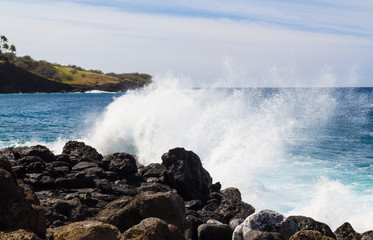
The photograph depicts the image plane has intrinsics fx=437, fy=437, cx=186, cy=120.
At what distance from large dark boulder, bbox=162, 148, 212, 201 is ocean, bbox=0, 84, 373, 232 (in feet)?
8.00

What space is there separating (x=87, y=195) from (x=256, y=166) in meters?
9.95

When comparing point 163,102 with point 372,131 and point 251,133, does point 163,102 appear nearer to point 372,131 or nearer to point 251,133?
point 251,133

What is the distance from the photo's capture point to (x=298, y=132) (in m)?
28.9

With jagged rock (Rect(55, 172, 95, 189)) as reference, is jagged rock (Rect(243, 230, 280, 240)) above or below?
above

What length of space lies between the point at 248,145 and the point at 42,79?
9127cm

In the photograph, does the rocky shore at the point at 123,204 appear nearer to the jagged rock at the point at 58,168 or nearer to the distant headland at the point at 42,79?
the jagged rock at the point at 58,168

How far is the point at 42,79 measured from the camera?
102812 mm

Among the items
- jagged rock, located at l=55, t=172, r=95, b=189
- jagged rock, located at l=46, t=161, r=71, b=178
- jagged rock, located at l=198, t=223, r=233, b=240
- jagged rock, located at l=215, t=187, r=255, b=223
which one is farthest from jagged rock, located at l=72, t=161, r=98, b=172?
jagged rock, located at l=198, t=223, r=233, b=240

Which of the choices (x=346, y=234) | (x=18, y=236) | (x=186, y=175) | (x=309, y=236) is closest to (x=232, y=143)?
(x=186, y=175)

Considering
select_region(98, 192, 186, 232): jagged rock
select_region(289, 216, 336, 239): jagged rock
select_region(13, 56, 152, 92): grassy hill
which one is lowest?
select_region(98, 192, 186, 232): jagged rock

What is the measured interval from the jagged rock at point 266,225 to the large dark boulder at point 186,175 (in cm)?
338

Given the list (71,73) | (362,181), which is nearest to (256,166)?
(362,181)

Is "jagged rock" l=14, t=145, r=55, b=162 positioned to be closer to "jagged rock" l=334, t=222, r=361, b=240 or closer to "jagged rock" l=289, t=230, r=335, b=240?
"jagged rock" l=334, t=222, r=361, b=240

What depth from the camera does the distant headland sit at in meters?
95.2
